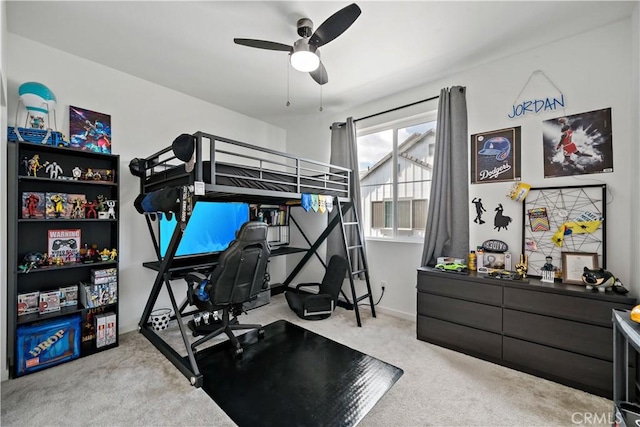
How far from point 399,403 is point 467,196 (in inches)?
79.1

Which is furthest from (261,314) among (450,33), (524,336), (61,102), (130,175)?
(450,33)

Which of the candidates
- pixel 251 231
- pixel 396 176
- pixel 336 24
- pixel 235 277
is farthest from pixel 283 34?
pixel 235 277

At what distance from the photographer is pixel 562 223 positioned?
2.25 metres

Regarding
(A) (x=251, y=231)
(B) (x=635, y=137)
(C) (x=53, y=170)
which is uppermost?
(B) (x=635, y=137)

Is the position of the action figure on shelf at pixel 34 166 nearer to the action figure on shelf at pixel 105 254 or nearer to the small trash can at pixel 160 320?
the action figure on shelf at pixel 105 254

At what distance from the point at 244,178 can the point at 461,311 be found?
2.26 m

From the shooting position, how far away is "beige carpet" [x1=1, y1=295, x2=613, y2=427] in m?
1.61

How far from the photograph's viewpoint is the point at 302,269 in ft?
14.0

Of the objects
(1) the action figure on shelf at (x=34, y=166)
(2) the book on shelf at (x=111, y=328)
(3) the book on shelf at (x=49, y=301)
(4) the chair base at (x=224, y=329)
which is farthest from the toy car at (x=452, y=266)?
(1) the action figure on shelf at (x=34, y=166)

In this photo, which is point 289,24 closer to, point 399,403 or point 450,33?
point 450,33

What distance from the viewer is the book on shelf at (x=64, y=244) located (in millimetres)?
2268

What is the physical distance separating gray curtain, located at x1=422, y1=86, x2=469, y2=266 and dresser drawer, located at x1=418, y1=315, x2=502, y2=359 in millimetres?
632

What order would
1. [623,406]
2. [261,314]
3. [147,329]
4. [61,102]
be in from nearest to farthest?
1. [623,406]
2. [61,102]
3. [147,329]
4. [261,314]

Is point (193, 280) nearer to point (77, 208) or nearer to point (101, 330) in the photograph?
point (101, 330)
